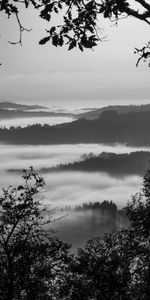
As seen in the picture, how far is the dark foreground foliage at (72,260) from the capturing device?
2784 cm

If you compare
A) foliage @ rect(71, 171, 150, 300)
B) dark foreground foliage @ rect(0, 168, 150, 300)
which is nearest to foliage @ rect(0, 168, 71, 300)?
dark foreground foliage @ rect(0, 168, 150, 300)

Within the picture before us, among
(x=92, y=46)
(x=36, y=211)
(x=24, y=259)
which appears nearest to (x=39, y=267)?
(x=24, y=259)

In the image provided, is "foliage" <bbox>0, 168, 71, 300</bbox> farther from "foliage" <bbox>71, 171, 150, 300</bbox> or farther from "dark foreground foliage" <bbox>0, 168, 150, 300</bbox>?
"foliage" <bbox>71, 171, 150, 300</bbox>

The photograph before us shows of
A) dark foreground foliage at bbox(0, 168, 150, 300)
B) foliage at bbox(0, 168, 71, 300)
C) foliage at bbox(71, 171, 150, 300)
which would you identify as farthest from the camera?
foliage at bbox(71, 171, 150, 300)

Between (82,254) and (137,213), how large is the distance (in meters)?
8.60

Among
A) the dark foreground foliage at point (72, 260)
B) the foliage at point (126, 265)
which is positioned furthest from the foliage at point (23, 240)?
the foliage at point (126, 265)

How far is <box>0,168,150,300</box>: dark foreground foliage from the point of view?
27844mm

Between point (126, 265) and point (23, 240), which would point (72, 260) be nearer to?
point (126, 265)

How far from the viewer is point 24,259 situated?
90.5 feet

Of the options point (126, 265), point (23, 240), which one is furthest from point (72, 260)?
point (23, 240)

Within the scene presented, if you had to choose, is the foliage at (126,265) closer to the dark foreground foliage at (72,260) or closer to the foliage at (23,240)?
the dark foreground foliage at (72,260)

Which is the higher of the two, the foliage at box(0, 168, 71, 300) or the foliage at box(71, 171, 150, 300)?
the foliage at box(0, 168, 71, 300)

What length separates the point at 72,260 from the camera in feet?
117

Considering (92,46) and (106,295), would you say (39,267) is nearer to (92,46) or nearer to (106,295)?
(106,295)
